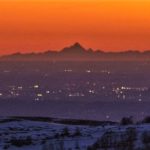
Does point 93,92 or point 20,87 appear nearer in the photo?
point 93,92

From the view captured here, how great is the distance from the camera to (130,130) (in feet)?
113

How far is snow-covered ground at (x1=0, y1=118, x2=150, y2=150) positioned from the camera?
32406 mm

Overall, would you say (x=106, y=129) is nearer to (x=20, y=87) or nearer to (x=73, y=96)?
(x=73, y=96)

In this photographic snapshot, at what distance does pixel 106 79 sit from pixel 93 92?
33157 mm

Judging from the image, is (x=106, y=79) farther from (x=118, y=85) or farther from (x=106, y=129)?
(x=106, y=129)

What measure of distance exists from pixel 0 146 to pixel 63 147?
224 centimetres

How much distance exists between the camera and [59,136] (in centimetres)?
3600

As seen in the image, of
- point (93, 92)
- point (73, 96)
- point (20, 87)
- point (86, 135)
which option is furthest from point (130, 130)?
point (20, 87)

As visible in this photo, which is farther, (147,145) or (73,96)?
(73,96)

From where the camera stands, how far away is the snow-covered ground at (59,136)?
32406mm

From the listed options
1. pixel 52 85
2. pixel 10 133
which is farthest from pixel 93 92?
pixel 10 133

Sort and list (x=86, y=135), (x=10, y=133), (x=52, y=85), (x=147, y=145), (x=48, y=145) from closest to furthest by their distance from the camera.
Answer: (x=147, y=145)
(x=48, y=145)
(x=86, y=135)
(x=10, y=133)
(x=52, y=85)

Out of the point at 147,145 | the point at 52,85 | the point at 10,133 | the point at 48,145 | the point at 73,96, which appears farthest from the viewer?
the point at 52,85

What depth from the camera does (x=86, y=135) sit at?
3559cm
